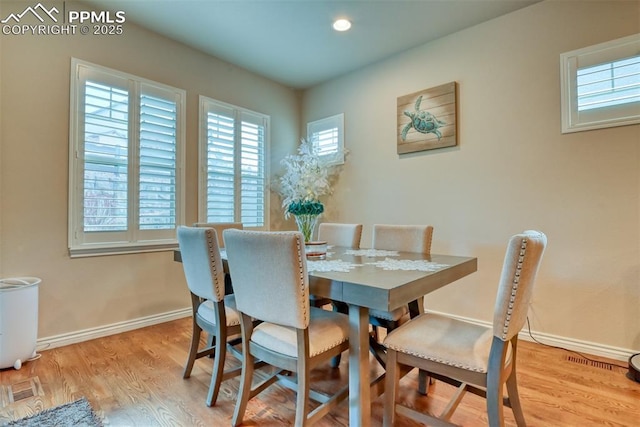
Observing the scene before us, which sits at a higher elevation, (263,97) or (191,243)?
(263,97)

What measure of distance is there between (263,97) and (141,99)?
1527mm

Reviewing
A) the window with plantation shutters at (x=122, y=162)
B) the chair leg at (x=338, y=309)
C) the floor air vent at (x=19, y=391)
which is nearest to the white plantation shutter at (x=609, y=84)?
the chair leg at (x=338, y=309)

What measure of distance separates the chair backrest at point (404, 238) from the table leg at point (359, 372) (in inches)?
43.4

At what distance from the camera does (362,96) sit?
3.80 metres

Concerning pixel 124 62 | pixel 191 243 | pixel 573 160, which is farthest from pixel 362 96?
pixel 191 243

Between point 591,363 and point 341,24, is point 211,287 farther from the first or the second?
point 591,363

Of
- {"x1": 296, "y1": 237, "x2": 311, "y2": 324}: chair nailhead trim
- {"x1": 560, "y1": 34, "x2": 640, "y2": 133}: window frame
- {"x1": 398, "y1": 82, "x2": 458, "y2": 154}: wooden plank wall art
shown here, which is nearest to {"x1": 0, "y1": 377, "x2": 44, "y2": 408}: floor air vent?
{"x1": 296, "y1": 237, "x2": 311, "y2": 324}: chair nailhead trim

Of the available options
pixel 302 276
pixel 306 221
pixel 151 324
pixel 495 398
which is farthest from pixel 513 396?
pixel 151 324

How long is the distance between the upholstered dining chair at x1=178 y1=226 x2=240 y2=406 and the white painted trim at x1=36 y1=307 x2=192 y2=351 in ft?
4.58

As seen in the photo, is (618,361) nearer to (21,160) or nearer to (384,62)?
(384,62)

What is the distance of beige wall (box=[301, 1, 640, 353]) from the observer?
2.31 m

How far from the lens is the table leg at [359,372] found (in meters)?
1.38

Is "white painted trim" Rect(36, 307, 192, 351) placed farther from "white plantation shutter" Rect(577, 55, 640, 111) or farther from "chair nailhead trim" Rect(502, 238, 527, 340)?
A: "white plantation shutter" Rect(577, 55, 640, 111)

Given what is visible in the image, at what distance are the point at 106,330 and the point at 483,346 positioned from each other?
117 inches
